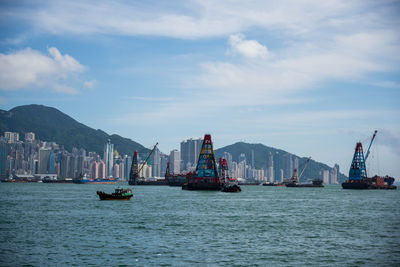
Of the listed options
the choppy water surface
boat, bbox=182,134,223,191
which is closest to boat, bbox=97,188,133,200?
the choppy water surface

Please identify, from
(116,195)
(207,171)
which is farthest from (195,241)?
(207,171)

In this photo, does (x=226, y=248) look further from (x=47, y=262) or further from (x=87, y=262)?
(x=47, y=262)

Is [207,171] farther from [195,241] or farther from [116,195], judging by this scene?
[195,241]

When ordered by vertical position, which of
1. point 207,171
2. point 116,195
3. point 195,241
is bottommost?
point 195,241

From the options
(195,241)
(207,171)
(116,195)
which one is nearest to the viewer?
(195,241)

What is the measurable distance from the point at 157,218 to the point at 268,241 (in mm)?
24587

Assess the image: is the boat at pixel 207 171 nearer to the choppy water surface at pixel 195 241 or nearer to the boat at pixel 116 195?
the boat at pixel 116 195

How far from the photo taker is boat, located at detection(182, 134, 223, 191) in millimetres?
155250

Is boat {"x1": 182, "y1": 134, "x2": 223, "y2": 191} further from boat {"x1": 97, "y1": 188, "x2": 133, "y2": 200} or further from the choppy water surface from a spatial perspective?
the choppy water surface

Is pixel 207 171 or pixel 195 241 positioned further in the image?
pixel 207 171

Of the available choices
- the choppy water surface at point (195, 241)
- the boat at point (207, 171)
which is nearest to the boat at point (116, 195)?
the choppy water surface at point (195, 241)

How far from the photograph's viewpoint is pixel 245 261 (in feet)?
114

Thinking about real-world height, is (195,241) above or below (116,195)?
below

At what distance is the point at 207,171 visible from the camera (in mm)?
155375
